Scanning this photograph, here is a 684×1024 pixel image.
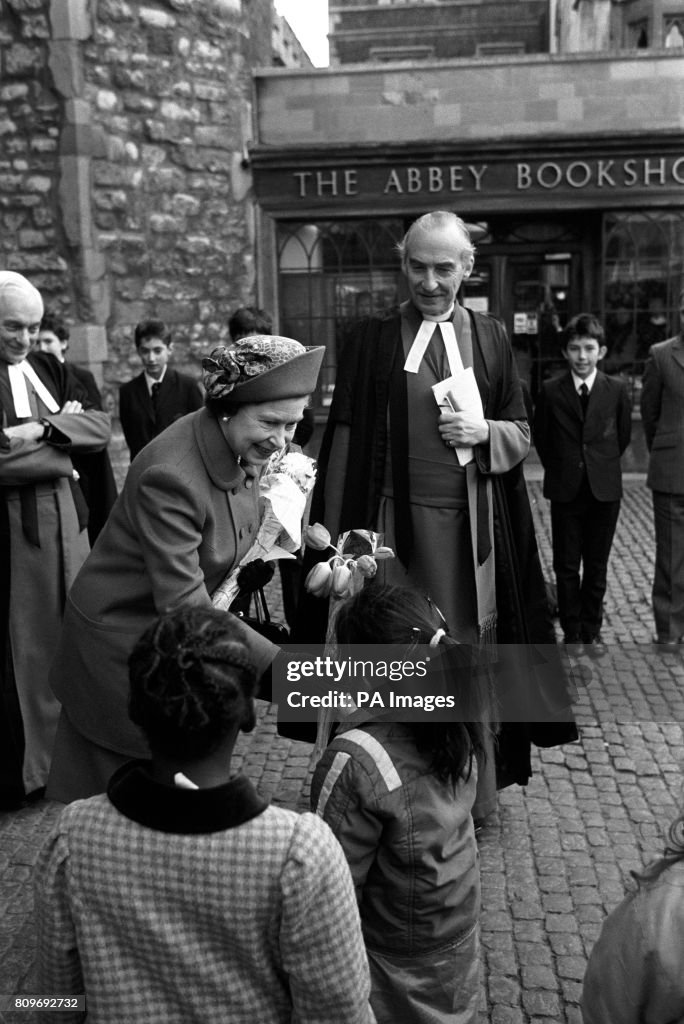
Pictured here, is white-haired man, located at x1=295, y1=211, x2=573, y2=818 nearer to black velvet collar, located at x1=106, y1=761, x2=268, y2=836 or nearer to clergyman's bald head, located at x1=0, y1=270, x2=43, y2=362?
clergyman's bald head, located at x1=0, y1=270, x2=43, y2=362

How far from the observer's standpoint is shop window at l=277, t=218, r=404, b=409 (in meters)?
11.3

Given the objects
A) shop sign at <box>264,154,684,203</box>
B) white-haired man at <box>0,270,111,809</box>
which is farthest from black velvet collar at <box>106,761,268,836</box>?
→ shop sign at <box>264,154,684,203</box>

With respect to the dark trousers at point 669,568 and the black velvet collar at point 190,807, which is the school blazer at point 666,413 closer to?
the dark trousers at point 669,568

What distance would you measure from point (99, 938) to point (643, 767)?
326cm

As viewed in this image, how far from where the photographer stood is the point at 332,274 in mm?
11430

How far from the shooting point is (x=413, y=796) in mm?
2184

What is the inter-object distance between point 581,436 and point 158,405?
2.57m

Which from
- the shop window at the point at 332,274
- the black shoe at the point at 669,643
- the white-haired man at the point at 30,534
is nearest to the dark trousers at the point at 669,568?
the black shoe at the point at 669,643

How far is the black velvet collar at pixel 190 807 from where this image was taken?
1588mm

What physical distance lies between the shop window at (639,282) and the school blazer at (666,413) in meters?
5.34

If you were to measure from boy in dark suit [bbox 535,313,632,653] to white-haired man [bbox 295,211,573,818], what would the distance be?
2.23m

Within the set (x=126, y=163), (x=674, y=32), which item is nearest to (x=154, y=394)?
(x=126, y=163)

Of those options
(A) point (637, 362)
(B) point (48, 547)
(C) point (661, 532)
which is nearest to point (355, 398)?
(B) point (48, 547)

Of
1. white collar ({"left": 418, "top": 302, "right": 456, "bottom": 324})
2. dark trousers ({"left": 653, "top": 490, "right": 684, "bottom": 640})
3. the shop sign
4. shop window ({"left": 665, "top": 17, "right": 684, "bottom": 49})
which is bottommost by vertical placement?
dark trousers ({"left": 653, "top": 490, "right": 684, "bottom": 640})
